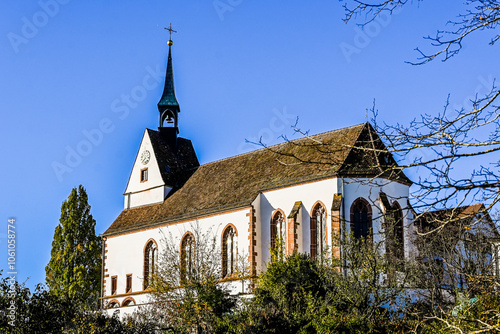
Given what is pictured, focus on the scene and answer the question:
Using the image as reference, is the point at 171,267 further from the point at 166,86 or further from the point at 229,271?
the point at 166,86

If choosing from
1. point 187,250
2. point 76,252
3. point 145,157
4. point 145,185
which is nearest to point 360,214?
point 187,250

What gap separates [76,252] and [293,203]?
69.7 ft

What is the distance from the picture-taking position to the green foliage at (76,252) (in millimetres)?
48656

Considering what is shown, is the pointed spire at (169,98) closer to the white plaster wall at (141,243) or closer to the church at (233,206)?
the church at (233,206)

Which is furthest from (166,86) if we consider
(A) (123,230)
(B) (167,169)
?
(A) (123,230)

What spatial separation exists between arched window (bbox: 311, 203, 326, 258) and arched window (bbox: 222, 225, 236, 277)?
513 cm

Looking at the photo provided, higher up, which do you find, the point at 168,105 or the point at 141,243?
the point at 168,105

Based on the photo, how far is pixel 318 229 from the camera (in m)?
34.0

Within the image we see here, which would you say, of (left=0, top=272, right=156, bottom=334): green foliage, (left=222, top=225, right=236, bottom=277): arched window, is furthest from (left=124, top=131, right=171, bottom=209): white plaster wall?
(left=0, top=272, right=156, bottom=334): green foliage

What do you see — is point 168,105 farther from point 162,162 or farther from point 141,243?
point 141,243

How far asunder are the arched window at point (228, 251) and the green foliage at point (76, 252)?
1453 centimetres

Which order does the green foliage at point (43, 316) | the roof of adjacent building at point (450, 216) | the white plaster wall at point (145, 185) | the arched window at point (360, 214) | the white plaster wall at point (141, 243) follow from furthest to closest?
1. the white plaster wall at point (145, 185)
2. the white plaster wall at point (141, 243)
3. the arched window at point (360, 214)
4. the green foliage at point (43, 316)
5. the roof of adjacent building at point (450, 216)

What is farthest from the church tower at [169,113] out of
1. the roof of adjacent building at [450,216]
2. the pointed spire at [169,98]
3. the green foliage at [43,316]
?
the roof of adjacent building at [450,216]

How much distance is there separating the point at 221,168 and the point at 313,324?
83.5ft
